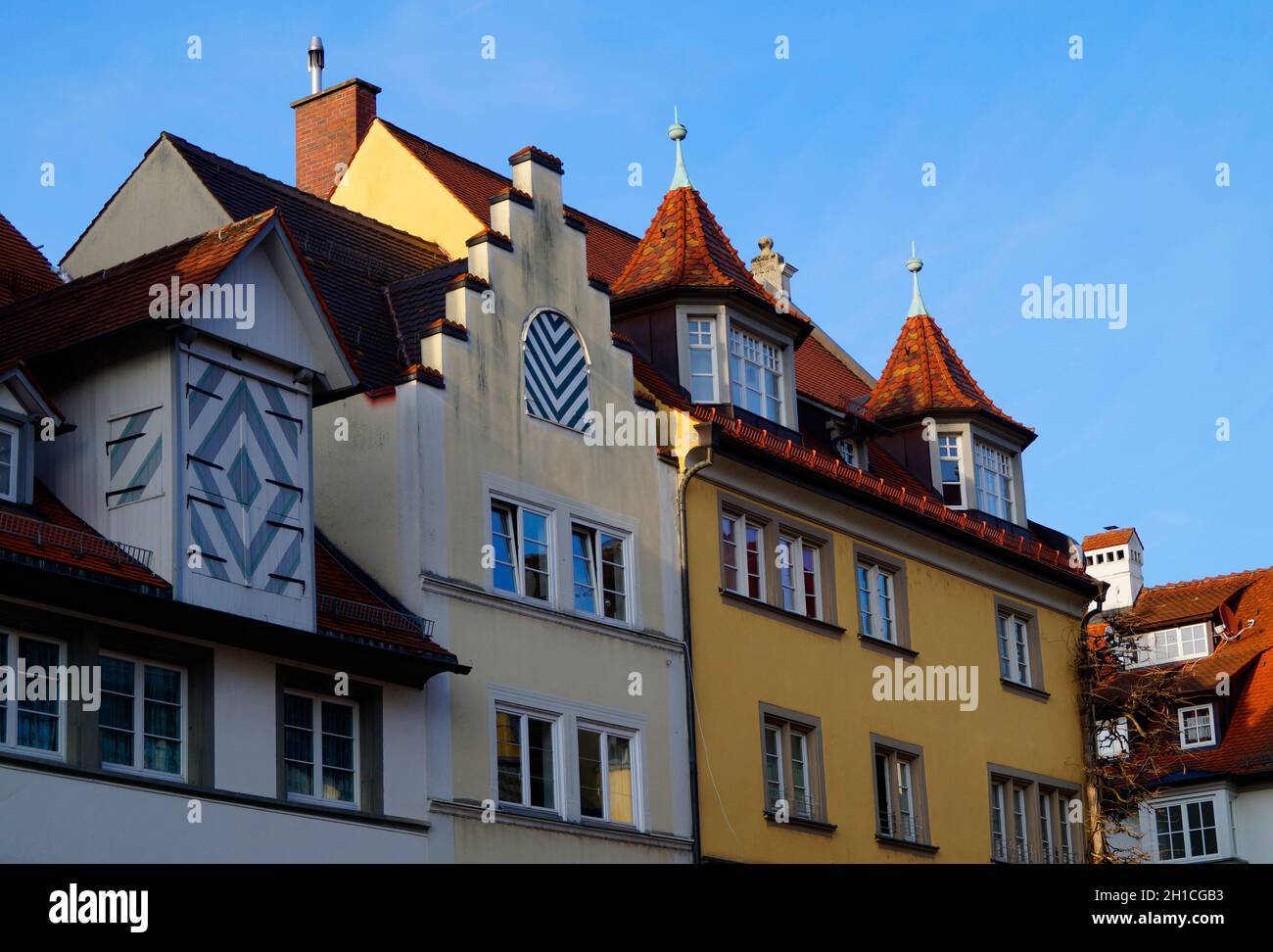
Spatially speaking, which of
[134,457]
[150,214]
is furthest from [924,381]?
[134,457]

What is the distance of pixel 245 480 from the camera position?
91.9 ft

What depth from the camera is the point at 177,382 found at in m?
27.4

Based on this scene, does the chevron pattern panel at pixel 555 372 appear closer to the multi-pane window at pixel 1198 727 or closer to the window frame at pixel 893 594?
the window frame at pixel 893 594

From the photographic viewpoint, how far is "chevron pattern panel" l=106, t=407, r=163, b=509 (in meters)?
27.1

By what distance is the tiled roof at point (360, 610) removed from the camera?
2889 cm

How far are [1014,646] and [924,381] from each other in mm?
5453

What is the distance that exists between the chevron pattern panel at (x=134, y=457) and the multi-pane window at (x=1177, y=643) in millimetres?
38422

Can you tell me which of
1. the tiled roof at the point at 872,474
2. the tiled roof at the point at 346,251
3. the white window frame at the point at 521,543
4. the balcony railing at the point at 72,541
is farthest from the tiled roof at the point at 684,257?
the balcony railing at the point at 72,541

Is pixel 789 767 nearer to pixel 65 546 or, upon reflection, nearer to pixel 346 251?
pixel 346 251

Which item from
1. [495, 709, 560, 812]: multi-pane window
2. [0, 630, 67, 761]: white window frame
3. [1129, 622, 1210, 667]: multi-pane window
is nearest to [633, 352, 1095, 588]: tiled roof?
[495, 709, 560, 812]: multi-pane window

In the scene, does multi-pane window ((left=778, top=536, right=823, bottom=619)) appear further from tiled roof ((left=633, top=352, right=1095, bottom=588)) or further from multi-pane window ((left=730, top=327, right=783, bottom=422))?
multi-pane window ((left=730, top=327, right=783, bottom=422))

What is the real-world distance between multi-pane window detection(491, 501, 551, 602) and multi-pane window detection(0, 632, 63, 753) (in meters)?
7.55

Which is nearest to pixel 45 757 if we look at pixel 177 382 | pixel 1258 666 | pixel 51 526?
pixel 51 526
